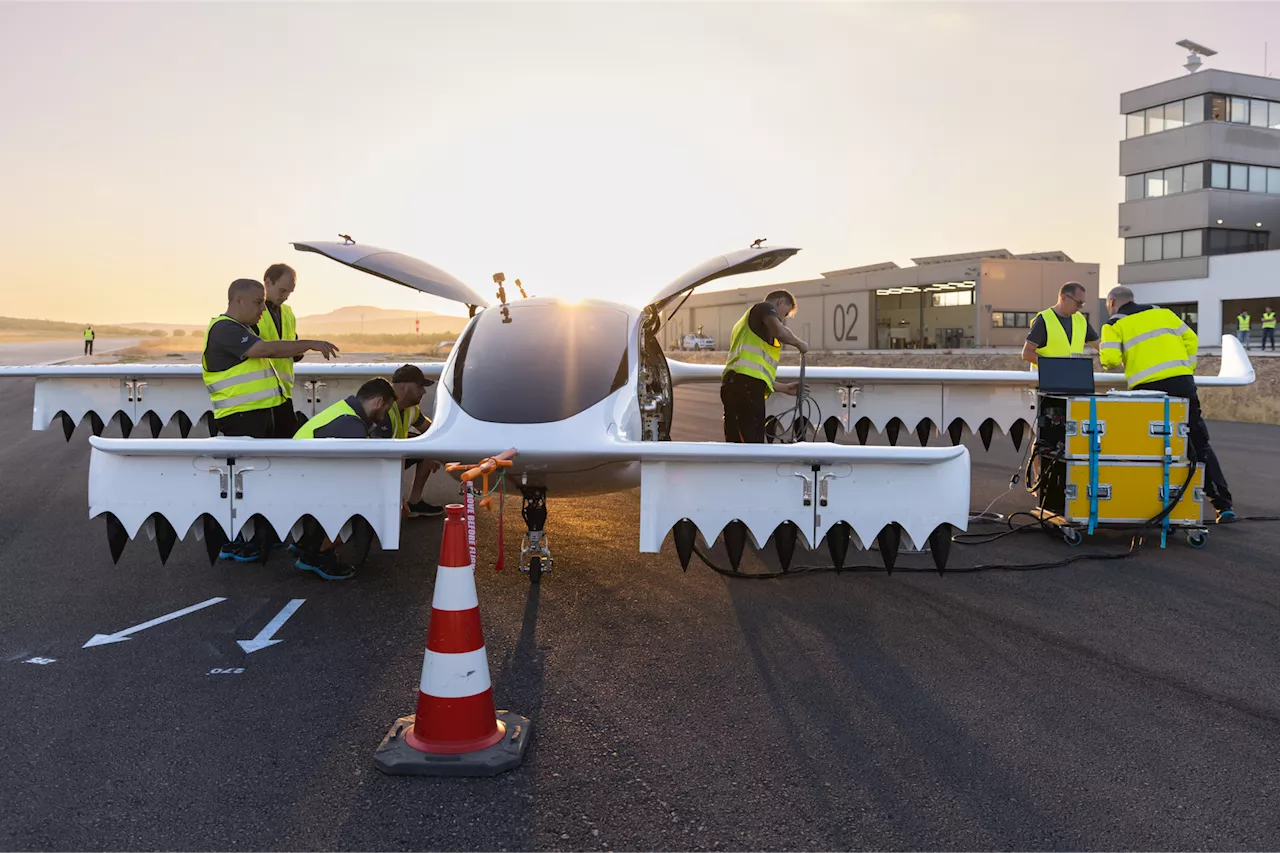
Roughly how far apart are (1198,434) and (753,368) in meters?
3.49

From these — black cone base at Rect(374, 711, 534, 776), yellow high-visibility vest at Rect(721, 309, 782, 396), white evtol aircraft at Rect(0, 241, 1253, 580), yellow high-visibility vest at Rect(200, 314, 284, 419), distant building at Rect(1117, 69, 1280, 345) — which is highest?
distant building at Rect(1117, 69, 1280, 345)

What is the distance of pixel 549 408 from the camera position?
4969mm

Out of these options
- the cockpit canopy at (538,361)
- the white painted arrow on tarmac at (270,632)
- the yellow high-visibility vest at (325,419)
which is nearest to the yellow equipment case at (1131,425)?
the cockpit canopy at (538,361)

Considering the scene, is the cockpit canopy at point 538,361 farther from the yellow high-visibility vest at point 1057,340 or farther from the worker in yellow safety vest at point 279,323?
the yellow high-visibility vest at point 1057,340

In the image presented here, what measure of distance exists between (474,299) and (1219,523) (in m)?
6.30

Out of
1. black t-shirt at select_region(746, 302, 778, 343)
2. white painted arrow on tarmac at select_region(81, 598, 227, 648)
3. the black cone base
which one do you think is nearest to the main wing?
black t-shirt at select_region(746, 302, 778, 343)

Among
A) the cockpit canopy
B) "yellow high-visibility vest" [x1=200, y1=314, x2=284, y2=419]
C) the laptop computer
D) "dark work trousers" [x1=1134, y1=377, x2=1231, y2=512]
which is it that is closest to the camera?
the cockpit canopy

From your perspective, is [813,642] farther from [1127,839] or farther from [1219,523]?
[1219,523]

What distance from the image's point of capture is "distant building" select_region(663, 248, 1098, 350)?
4406 cm

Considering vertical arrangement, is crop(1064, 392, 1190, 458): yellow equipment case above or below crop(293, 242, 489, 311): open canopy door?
below

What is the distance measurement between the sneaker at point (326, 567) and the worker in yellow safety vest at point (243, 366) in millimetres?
685

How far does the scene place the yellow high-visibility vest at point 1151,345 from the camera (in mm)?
7305

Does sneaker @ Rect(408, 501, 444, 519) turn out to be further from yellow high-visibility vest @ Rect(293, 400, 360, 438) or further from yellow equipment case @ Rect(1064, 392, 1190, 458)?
yellow equipment case @ Rect(1064, 392, 1190, 458)

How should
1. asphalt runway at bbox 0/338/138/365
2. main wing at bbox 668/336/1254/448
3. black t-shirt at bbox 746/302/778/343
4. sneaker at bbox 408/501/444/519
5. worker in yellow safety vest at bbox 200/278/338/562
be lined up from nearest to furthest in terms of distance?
worker in yellow safety vest at bbox 200/278/338/562 → black t-shirt at bbox 746/302/778/343 → main wing at bbox 668/336/1254/448 → sneaker at bbox 408/501/444/519 → asphalt runway at bbox 0/338/138/365
